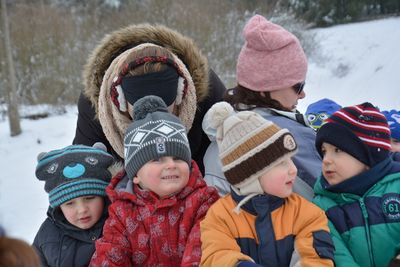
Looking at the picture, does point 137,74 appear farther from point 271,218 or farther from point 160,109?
point 271,218

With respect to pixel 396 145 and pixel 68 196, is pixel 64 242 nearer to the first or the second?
pixel 68 196

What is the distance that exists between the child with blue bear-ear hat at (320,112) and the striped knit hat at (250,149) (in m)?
1.21

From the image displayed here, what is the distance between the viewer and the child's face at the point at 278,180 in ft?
5.33

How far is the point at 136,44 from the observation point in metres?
2.52

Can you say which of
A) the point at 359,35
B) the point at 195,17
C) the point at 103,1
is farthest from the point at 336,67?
the point at 103,1

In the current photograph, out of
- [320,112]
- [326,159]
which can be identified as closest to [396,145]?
[320,112]

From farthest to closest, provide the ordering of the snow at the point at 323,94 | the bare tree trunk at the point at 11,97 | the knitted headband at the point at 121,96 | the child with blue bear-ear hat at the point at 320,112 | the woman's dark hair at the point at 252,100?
the bare tree trunk at the point at 11,97 → the snow at the point at 323,94 → the child with blue bear-ear hat at the point at 320,112 → the knitted headband at the point at 121,96 → the woman's dark hair at the point at 252,100

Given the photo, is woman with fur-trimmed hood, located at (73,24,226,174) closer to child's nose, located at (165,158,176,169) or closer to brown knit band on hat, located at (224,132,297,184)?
child's nose, located at (165,158,176,169)

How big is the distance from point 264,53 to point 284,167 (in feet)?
2.35

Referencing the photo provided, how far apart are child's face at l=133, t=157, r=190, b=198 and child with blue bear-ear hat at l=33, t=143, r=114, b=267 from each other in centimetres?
43

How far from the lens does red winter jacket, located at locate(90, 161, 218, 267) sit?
6.07 ft

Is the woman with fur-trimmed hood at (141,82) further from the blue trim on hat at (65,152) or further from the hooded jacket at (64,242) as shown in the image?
the hooded jacket at (64,242)

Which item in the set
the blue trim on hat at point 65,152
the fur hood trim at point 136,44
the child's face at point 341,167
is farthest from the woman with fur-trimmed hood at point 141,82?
the child's face at point 341,167

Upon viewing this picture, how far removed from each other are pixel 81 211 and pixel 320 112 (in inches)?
63.4
